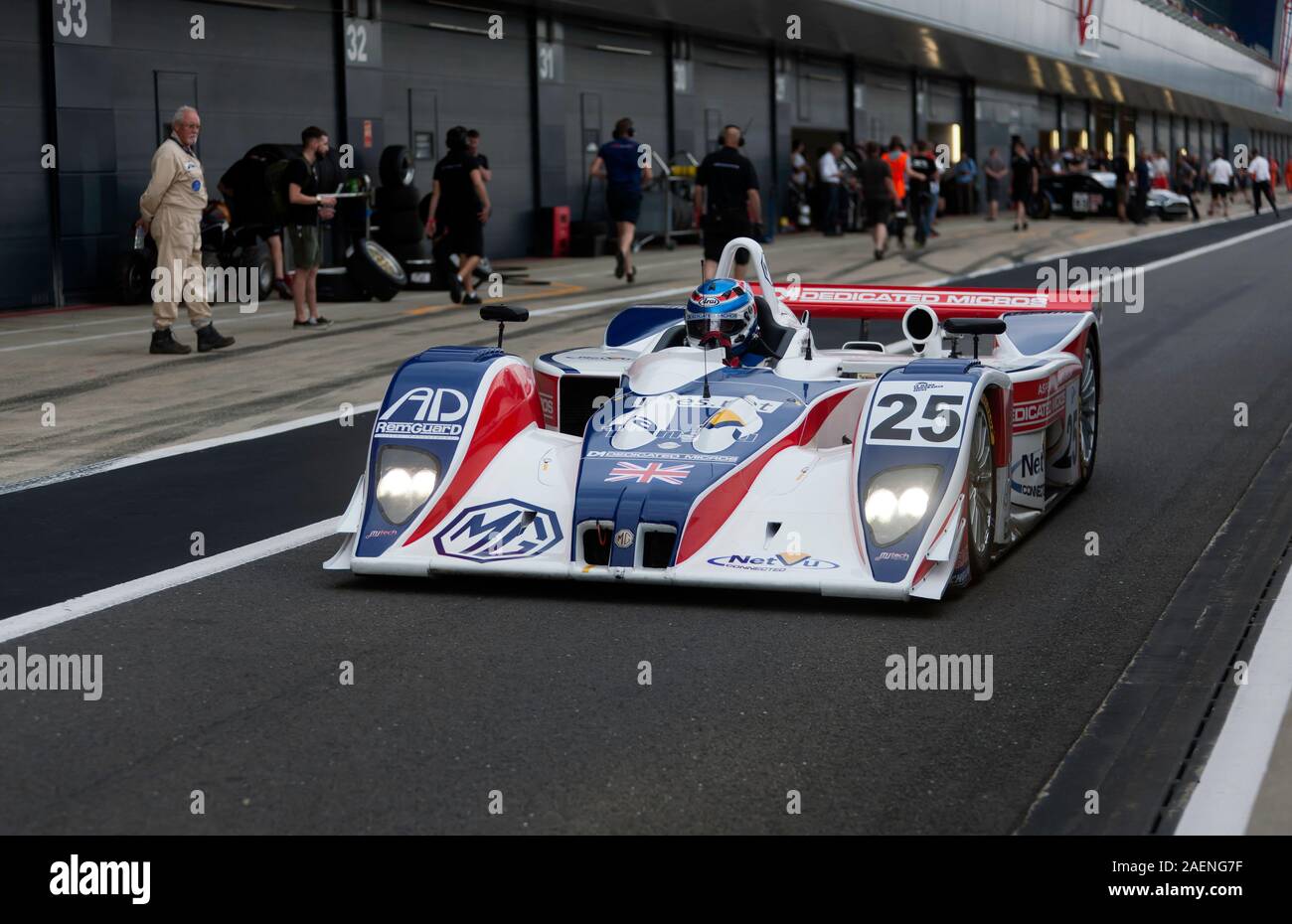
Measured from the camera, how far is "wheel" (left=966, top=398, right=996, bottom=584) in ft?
22.2

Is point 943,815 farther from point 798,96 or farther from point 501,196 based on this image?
point 798,96

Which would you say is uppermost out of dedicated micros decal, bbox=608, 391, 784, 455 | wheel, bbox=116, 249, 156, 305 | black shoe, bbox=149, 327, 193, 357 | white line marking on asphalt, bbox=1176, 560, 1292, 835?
wheel, bbox=116, 249, 156, 305

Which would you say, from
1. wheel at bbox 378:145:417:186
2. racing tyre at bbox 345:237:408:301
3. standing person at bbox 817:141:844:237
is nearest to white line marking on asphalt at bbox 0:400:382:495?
racing tyre at bbox 345:237:408:301

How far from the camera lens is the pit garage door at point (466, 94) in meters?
24.7

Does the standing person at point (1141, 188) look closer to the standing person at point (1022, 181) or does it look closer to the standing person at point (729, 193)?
the standing person at point (1022, 181)

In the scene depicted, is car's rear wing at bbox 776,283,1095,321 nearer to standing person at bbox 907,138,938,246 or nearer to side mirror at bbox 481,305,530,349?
side mirror at bbox 481,305,530,349

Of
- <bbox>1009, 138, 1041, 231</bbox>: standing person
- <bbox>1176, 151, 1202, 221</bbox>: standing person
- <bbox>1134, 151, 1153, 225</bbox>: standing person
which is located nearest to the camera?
<bbox>1009, 138, 1041, 231</bbox>: standing person

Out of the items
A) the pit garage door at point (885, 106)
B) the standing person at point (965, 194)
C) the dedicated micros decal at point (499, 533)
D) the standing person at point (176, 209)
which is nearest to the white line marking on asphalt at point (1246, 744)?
the dedicated micros decal at point (499, 533)

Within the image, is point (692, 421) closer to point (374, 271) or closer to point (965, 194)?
point (374, 271)

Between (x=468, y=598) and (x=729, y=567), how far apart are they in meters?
1.00

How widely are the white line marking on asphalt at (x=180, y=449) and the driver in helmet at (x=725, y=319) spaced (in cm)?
364

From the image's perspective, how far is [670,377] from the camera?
24.4 ft

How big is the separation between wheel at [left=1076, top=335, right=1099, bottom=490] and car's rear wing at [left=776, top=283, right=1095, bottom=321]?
15.6 inches

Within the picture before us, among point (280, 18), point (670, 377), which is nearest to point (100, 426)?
point (670, 377)
